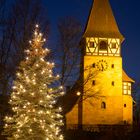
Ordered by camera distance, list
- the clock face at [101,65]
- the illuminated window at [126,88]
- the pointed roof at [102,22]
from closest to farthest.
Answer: the clock face at [101,65], the pointed roof at [102,22], the illuminated window at [126,88]

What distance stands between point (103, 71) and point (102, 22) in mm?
5487

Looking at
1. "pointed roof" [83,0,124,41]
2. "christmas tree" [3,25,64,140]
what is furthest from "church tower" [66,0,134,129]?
"christmas tree" [3,25,64,140]

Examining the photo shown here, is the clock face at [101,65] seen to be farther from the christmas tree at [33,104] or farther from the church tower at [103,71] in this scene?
the christmas tree at [33,104]

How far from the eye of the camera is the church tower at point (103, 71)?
47.3m

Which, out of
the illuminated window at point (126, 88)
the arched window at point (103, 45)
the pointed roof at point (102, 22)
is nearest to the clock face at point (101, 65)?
the arched window at point (103, 45)

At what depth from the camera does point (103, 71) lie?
48.4 meters

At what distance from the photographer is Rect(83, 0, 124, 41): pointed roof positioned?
48.7 m

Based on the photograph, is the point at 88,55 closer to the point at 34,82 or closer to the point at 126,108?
the point at 126,108

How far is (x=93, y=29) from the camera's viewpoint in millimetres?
48906

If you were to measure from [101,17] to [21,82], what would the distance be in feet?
98.6

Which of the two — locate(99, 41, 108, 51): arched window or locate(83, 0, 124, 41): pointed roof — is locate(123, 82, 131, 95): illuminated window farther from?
locate(83, 0, 124, 41): pointed roof

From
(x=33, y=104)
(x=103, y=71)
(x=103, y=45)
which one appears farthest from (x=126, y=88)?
(x=33, y=104)

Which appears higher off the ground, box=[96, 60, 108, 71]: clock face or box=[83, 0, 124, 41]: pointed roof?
box=[83, 0, 124, 41]: pointed roof

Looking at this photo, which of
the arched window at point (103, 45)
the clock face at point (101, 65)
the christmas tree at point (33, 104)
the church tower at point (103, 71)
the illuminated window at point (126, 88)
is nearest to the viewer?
the christmas tree at point (33, 104)
